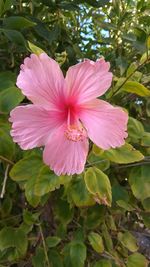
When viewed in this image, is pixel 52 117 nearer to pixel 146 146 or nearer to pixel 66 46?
pixel 146 146

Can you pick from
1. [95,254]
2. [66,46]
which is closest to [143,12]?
[66,46]

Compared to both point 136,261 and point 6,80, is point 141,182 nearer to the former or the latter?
point 136,261

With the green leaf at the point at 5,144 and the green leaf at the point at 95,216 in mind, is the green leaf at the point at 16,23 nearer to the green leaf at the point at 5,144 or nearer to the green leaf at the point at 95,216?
the green leaf at the point at 5,144

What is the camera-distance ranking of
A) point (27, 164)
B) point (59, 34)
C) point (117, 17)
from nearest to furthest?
point (27, 164) → point (59, 34) → point (117, 17)

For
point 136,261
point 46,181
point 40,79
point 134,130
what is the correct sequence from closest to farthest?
point 40,79, point 46,181, point 134,130, point 136,261

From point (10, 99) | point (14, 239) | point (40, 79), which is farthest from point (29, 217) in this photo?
point (40, 79)

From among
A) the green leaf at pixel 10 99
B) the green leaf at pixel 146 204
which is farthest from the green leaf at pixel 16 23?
the green leaf at pixel 146 204

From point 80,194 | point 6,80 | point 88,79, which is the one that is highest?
point 88,79
